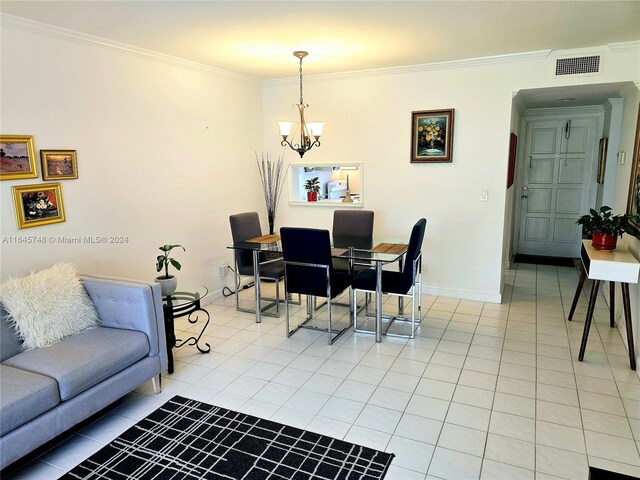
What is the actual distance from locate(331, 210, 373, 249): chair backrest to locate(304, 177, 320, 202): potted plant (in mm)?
974

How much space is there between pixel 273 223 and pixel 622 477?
4257mm

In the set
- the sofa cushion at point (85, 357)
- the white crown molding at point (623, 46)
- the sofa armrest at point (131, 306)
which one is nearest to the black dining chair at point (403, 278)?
the sofa armrest at point (131, 306)

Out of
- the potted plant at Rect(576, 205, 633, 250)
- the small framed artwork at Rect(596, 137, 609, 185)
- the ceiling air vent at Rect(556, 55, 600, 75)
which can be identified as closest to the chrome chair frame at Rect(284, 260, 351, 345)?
the potted plant at Rect(576, 205, 633, 250)

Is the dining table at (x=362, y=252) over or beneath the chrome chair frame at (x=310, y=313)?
over

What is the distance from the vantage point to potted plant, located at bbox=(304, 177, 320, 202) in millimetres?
5344

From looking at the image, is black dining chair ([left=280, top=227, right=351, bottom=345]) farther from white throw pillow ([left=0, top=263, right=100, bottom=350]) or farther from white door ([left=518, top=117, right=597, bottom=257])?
white door ([left=518, top=117, right=597, bottom=257])

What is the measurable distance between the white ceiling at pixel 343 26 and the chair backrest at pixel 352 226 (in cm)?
152

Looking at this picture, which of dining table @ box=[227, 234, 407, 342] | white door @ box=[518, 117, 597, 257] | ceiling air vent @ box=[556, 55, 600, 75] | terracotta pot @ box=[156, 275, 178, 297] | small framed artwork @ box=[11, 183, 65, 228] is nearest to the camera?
small framed artwork @ box=[11, 183, 65, 228]

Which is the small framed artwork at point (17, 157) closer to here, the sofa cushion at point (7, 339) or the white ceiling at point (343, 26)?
the white ceiling at point (343, 26)

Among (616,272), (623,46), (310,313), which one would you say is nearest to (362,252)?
(310,313)

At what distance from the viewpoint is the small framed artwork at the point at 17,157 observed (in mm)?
2701

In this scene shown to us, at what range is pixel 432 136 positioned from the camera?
4438 mm

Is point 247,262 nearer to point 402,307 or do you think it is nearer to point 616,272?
point 402,307

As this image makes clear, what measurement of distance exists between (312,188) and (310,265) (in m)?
2.20
